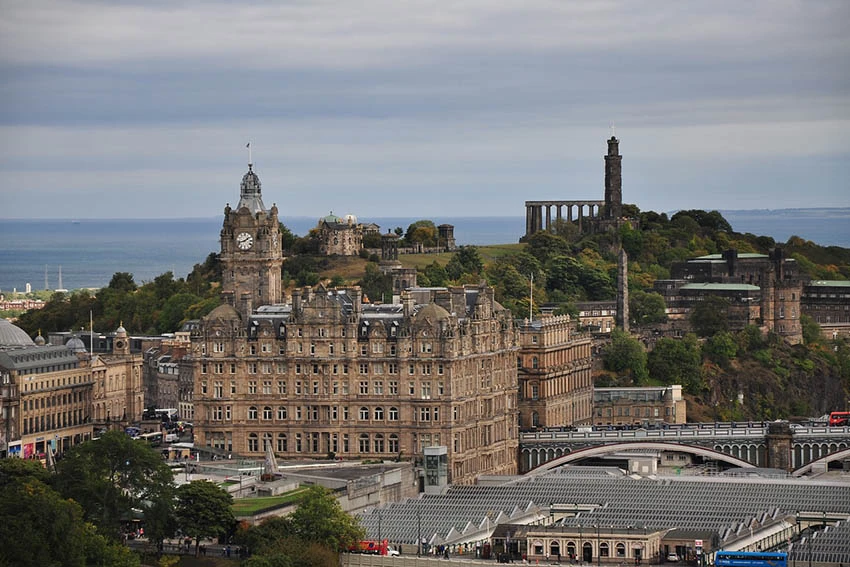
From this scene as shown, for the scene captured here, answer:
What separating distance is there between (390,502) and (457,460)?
1113 cm

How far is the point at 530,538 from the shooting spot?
149 metres

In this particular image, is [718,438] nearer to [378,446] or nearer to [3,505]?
[378,446]

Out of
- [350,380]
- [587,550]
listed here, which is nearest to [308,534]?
[587,550]

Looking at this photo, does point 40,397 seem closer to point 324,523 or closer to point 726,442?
point 324,523

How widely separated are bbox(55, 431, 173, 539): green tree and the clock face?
36.0 meters

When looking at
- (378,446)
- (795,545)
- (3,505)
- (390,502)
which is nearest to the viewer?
(3,505)

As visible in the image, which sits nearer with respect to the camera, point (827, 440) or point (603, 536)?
point (603, 536)

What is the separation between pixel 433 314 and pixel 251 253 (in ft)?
62.0

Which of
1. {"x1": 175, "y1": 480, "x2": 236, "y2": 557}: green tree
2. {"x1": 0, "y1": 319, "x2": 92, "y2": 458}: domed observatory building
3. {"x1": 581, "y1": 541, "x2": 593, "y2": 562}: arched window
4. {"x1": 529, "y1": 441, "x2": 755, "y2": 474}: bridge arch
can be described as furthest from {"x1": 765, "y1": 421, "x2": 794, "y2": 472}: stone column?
{"x1": 175, "y1": 480, "x2": 236, "y2": 557}: green tree

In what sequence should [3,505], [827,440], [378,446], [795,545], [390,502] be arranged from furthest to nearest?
[827,440] → [378,446] → [390,502] → [795,545] → [3,505]

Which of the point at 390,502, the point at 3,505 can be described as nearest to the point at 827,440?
the point at 390,502

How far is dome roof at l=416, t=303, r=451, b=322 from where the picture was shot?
572ft

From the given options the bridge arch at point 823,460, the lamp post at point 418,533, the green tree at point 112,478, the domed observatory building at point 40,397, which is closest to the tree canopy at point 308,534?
the lamp post at point 418,533

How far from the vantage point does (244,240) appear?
18838 centimetres
